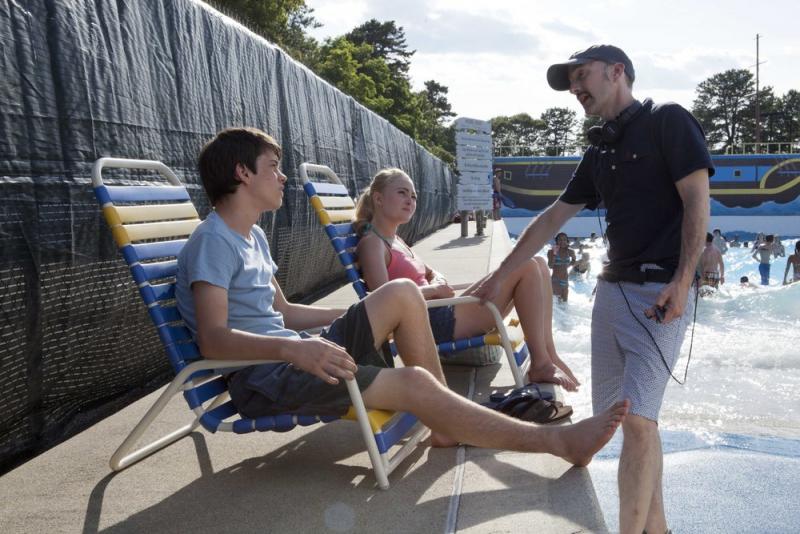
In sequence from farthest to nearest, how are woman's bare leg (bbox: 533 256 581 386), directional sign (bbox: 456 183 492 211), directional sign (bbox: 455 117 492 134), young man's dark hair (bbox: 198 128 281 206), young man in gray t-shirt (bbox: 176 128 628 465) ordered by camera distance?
directional sign (bbox: 455 117 492 134) < directional sign (bbox: 456 183 492 211) < woman's bare leg (bbox: 533 256 581 386) < young man's dark hair (bbox: 198 128 281 206) < young man in gray t-shirt (bbox: 176 128 628 465)

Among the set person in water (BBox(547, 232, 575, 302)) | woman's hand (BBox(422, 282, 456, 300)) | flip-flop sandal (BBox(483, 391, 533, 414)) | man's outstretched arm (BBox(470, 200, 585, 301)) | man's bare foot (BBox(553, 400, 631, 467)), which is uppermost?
man's outstretched arm (BBox(470, 200, 585, 301))

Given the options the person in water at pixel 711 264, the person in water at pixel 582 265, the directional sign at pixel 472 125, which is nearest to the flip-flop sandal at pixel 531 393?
the person in water at pixel 711 264

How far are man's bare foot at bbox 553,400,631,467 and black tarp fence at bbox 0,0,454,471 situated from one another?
6.27ft

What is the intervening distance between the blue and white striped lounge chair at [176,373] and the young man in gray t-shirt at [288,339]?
0.19 ft

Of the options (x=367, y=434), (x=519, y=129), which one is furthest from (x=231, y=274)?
(x=519, y=129)

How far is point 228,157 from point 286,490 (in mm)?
1158

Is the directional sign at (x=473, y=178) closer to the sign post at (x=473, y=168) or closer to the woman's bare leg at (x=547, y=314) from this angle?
the sign post at (x=473, y=168)

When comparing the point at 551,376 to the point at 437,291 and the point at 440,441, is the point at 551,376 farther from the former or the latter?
the point at 440,441

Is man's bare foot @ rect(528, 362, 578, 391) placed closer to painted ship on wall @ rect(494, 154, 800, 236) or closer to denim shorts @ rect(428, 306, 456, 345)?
denim shorts @ rect(428, 306, 456, 345)

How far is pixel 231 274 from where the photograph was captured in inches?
106

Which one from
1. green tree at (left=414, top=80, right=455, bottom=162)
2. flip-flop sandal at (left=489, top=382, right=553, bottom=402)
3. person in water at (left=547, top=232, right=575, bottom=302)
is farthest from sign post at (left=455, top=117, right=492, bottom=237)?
green tree at (left=414, top=80, right=455, bottom=162)

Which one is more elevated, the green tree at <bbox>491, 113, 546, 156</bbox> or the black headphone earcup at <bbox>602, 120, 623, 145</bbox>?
the green tree at <bbox>491, 113, 546, 156</bbox>

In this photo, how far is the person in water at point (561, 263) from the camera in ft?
44.8

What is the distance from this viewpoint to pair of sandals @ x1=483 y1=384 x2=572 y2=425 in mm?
3199
